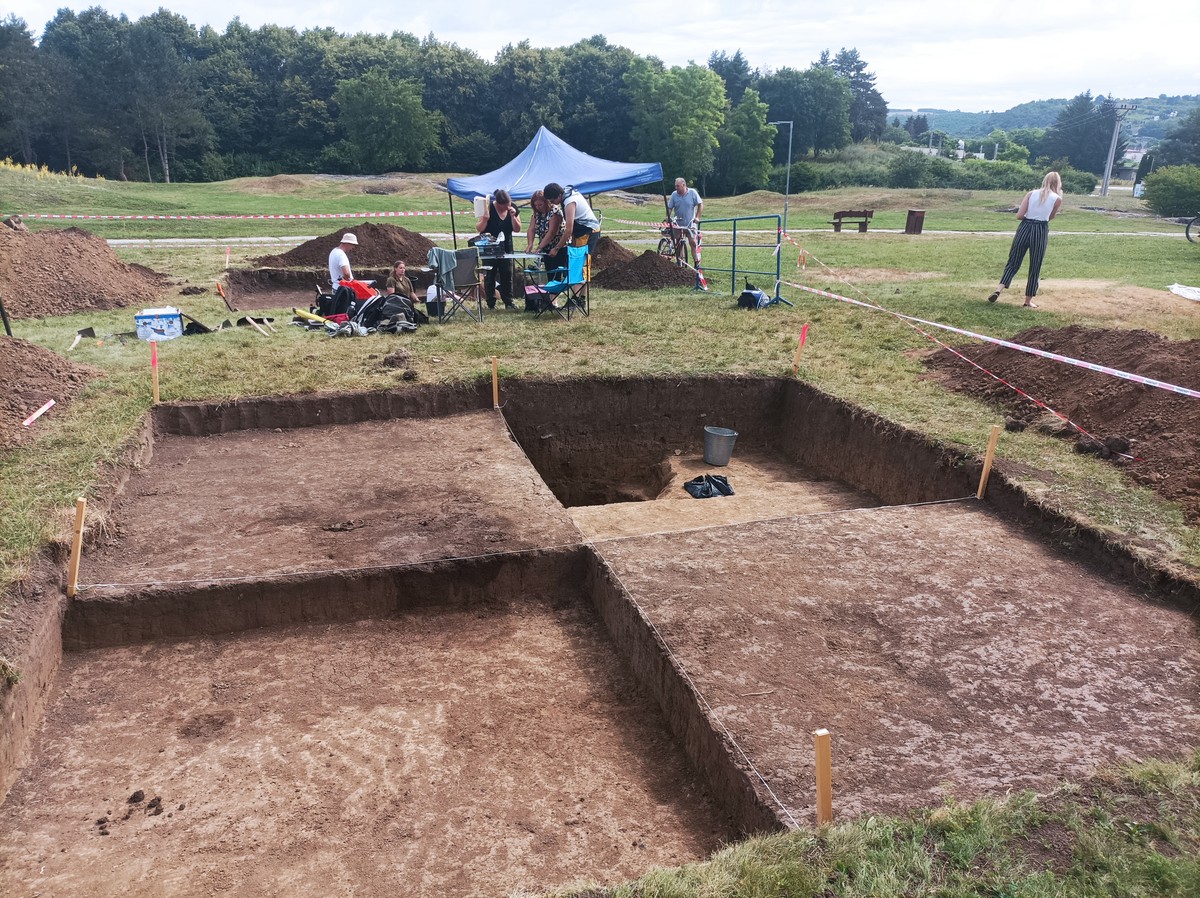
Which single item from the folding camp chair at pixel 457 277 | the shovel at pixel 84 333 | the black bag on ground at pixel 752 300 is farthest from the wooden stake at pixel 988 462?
the shovel at pixel 84 333

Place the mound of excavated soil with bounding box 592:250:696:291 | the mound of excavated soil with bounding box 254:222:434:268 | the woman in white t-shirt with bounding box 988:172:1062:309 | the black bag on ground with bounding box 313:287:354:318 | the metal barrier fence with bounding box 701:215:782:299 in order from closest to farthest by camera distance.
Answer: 1. the woman in white t-shirt with bounding box 988:172:1062:309
2. the black bag on ground with bounding box 313:287:354:318
3. the metal barrier fence with bounding box 701:215:782:299
4. the mound of excavated soil with bounding box 592:250:696:291
5. the mound of excavated soil with bounding box 254:222:434:268

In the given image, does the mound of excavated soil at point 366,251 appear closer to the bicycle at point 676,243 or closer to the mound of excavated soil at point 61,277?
the mound of excavated soil at point 61,277

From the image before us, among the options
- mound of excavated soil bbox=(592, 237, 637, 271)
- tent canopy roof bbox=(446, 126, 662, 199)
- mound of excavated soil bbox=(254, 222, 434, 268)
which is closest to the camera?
tent canopy roof bbox=(446, 126, 662, 199)

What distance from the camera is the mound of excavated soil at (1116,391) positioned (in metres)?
6.10

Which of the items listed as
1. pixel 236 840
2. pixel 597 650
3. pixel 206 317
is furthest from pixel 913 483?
pixel 206 317

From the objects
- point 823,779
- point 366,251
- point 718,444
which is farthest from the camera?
point 366,251

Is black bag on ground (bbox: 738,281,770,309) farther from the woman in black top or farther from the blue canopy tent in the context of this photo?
the blue canopy tent

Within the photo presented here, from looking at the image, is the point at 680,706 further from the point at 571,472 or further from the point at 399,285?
the point at 399,285

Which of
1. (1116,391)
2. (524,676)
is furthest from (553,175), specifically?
(524,676)

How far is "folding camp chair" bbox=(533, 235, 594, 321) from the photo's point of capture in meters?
Answer: 11.7

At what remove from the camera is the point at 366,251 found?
1733cm

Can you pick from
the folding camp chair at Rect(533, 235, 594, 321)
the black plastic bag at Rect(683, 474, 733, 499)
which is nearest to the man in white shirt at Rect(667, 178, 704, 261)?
the folding camp chair at Rect(533, 235, 594, 321)

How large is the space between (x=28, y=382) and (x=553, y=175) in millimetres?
11356

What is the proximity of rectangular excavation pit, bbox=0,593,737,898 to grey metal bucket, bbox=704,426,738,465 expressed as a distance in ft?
12.5
